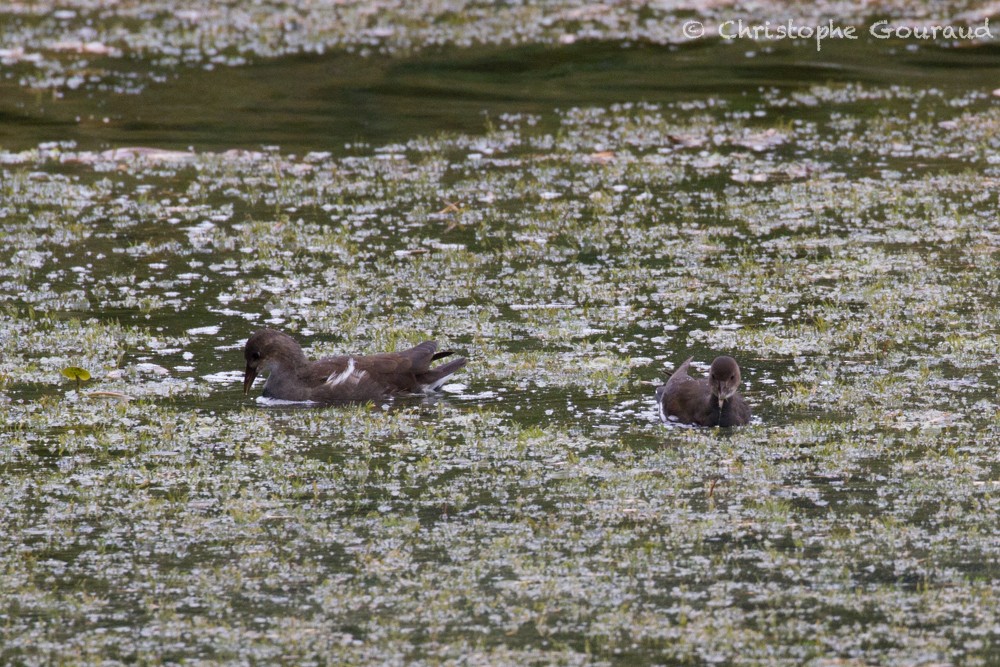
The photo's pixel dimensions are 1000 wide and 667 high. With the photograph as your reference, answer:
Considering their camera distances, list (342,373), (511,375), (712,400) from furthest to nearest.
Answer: (511,375), (342,373), (712,400)

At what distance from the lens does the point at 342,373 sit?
1266 centimetres

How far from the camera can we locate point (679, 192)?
19.3 meters

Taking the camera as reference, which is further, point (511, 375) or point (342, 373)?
point (511, 375)

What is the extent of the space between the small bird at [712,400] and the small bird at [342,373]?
1.94 m

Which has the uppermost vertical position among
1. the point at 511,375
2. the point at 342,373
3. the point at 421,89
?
the point at 421,89

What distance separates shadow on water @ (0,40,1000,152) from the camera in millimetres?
23344

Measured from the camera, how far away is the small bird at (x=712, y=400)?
1145 centimetres

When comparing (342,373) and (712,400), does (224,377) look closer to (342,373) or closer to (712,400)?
(342,373)

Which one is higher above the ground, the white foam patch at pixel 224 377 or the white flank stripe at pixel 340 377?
the white flank stripe at pixel 340 377

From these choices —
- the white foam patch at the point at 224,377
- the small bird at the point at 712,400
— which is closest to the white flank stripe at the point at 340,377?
the white foam patch at the point at 224,377

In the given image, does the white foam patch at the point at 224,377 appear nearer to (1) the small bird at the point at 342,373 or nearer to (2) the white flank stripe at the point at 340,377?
(1) the small bird at the point at 342,373

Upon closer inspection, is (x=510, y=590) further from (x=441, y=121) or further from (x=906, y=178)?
(x=441, y=121)

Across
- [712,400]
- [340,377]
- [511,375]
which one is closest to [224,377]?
[340,377]

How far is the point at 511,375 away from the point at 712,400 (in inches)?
77.9
